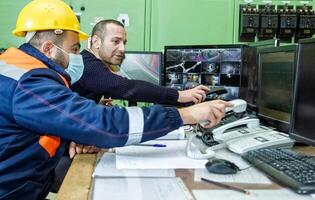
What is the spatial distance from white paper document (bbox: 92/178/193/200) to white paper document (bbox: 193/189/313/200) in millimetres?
38

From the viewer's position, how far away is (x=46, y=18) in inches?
48.8

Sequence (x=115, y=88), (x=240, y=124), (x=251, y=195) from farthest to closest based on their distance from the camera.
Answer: (x=115, y=88) → (x=240, y=124) → (x=251, y=195)

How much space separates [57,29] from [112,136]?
44 centimetres

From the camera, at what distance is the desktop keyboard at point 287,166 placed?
3.12 feet

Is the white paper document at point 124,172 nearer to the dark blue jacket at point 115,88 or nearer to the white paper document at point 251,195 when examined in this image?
the white paper document at point 251,195

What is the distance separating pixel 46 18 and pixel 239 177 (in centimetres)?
78

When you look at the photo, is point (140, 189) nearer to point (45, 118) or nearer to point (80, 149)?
point (45, 118)

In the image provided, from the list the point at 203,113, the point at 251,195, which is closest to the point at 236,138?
the point at 203,113

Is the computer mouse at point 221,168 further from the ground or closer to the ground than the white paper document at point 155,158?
further from the ground

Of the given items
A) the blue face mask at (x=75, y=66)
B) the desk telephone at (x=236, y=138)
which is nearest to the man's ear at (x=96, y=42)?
the blue face mask at (x=75, y=66)

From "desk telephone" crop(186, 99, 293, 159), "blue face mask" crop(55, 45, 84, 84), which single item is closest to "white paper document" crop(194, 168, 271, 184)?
"desk telephone" crop(186, 99, 293, 159)

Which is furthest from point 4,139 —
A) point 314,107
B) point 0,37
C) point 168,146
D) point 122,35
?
point 0,37

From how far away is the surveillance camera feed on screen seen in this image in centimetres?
208

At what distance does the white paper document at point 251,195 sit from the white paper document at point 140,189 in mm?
38
